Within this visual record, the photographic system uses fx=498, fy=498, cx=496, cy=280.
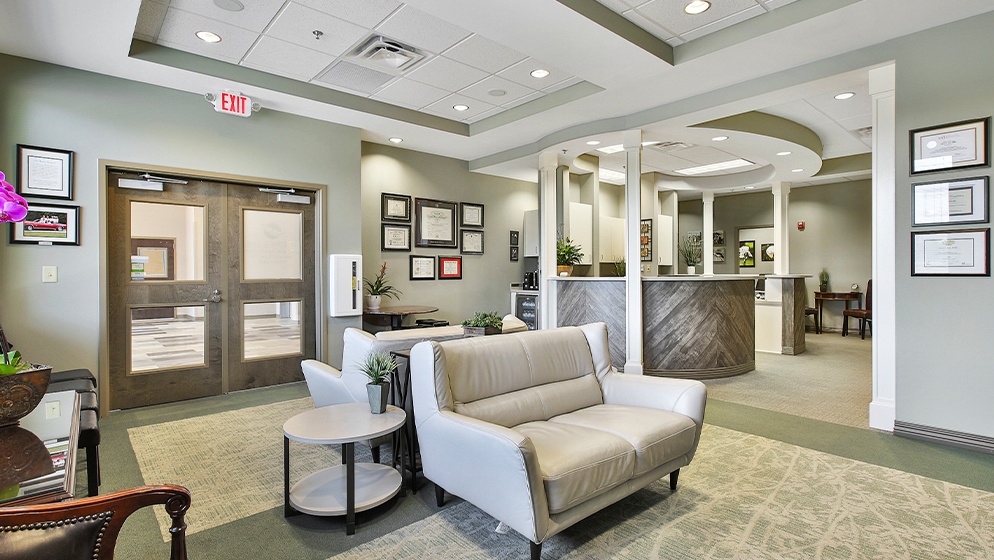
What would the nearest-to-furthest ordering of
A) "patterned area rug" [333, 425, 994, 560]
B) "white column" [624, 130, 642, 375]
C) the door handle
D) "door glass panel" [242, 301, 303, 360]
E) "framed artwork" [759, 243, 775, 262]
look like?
"patterned area rug" [333, 425, 994, 560]
the door handle
"door glass panel" [242, 301, 303, 360]
"white column" [624, 130, 642, 375]
"framed artwork" [759, 243, 775, 262]

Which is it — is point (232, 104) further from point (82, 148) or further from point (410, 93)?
point (410, 93)

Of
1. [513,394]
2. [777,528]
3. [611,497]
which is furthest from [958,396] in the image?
[513,394]

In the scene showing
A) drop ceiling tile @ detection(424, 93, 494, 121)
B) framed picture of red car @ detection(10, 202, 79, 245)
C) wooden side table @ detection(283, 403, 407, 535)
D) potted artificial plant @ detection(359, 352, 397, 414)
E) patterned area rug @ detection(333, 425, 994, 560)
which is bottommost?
patterned area rug @ detection(333, 425, 994, 560)

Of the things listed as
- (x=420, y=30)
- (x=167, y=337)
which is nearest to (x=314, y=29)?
(x=420, y=30)

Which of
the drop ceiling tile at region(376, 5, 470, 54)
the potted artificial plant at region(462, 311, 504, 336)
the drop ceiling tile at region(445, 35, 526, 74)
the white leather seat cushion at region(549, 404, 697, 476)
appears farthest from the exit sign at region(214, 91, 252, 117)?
the white leather seat cushion at region(549, 404, 697, 476)

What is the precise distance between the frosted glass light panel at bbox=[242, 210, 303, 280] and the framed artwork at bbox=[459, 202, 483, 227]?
99.4 inches

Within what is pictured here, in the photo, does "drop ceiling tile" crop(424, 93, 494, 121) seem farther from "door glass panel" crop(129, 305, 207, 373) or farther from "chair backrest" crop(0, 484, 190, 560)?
"chair backrest" crop(0, 484, 190, 560)

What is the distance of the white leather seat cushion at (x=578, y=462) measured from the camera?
201cm

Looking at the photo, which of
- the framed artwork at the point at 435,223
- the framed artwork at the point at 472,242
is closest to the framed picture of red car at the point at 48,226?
the framed artwork at the point at 435,223

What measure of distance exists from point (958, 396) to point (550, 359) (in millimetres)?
2883

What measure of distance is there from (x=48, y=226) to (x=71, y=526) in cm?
423

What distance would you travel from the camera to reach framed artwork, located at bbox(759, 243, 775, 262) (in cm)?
1040

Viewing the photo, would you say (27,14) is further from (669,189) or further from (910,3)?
(669,189)

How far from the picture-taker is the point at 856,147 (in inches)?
284
